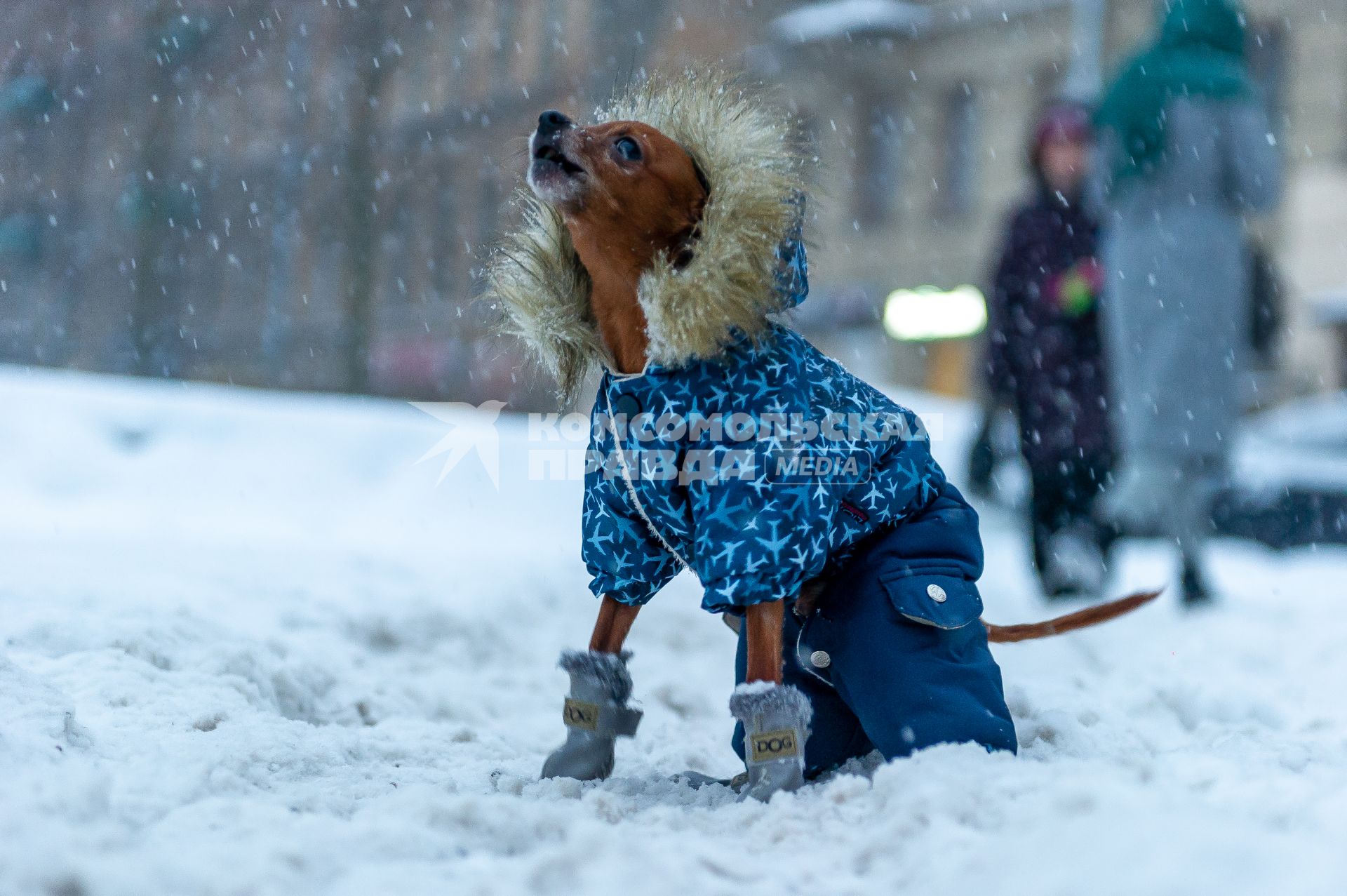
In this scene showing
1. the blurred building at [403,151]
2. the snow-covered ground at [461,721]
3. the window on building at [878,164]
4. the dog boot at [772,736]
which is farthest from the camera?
the window on building at [878,164]

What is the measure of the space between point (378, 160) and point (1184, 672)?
1381 centimetres

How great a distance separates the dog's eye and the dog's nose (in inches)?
4.1

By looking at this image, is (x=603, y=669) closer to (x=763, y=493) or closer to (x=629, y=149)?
(x=763, y=493)

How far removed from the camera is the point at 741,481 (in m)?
2.13

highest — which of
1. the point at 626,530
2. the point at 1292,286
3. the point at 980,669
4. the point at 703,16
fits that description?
the point at 703,16

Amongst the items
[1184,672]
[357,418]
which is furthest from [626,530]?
[357,418]

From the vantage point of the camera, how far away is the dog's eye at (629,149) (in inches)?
90.6

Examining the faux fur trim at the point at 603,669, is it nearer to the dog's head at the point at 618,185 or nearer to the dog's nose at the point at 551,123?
the dog's head at the point at 618,185

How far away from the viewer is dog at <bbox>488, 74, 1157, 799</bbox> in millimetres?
2139

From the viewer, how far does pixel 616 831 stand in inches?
70.6

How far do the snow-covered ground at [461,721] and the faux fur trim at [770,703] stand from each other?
0.17 metres

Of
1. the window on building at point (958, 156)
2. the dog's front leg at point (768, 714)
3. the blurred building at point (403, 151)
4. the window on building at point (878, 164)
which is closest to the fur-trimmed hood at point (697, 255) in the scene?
the dog's front leg at point (768, 714)

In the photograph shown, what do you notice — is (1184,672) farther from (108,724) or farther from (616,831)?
(108,724)

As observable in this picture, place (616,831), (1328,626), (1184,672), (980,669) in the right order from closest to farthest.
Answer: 1. (616,831)
2. (980,669)
3. (1184,672)
4. (1328,626)
